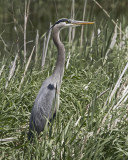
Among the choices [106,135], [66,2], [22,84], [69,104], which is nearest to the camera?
[106,135]

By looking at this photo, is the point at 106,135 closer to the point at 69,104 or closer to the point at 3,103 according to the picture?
the point at 69,104

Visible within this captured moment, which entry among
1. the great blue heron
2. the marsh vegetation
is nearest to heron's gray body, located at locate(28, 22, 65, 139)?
the great blue heron

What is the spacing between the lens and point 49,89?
3.61 meters

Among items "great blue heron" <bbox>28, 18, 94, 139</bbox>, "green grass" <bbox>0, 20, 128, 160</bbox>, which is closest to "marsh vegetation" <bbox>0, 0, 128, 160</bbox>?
"green grass" <bbox>0, 20, 128, 160</bbox>

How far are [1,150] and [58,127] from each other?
0.79 metres

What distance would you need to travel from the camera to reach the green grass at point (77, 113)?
8.61 ft

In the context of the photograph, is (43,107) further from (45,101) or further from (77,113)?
(77,113)

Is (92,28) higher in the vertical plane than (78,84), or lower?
higher

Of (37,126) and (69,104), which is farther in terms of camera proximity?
(69,104)

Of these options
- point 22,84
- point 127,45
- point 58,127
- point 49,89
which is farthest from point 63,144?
point 127,45

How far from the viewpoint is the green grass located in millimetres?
2623

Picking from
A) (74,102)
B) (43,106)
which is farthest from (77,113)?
(74,102)

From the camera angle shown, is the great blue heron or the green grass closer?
the green grass

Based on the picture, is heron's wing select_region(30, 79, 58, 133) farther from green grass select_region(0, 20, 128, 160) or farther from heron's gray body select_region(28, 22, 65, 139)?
green grass select_region(0, 20, 128, 160)
